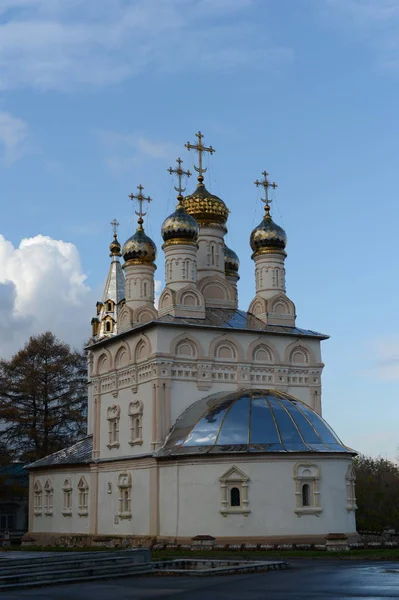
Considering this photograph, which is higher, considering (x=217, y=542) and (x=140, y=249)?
(x=140, y=249)

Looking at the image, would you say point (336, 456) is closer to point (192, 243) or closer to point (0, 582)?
point (192, 243)

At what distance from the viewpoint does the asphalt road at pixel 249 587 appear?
12.5 meters

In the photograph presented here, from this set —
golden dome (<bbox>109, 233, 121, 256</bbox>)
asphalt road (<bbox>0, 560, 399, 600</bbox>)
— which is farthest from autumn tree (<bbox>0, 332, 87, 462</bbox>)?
asphalt road (<bbox>0, 560, 399, 600</bbox>)

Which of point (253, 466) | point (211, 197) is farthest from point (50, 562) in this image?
point (211, 197)

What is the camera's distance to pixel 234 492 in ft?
81.4

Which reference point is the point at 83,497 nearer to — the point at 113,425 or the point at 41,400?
the point at 113,425

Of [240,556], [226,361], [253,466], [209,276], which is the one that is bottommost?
[240,556]

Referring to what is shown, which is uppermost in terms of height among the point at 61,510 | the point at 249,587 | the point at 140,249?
the point at 140,249

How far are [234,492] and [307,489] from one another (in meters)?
2.13

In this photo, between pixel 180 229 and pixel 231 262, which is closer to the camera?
pixel 180 229

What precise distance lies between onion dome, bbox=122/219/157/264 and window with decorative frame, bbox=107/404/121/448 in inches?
219

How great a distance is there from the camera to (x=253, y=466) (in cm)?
2464

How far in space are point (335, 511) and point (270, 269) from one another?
32.5 ft

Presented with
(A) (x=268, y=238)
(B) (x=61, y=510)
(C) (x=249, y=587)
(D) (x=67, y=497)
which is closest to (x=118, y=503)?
(D) (x=67, y=497)
